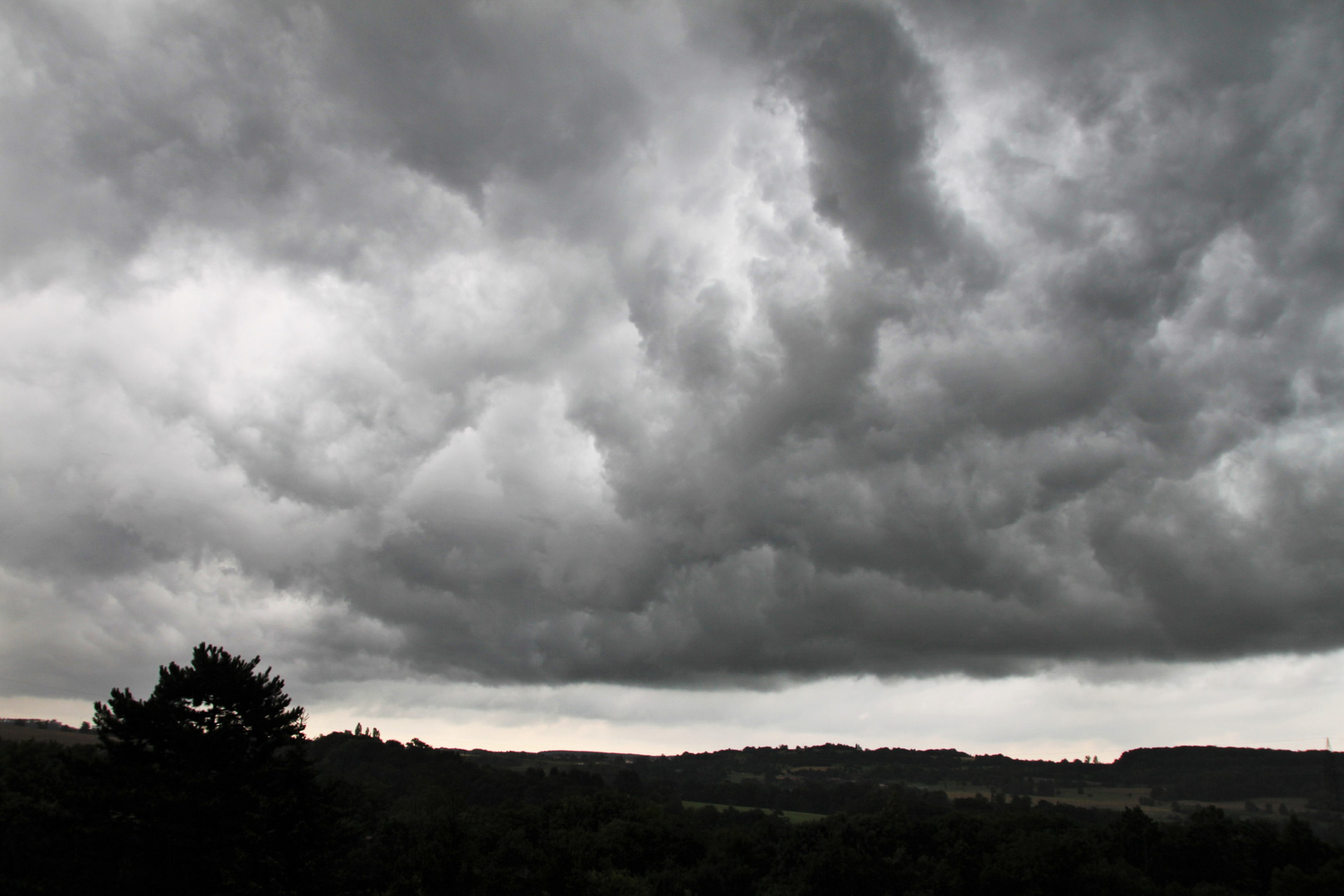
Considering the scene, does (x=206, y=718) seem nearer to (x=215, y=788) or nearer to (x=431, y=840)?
(x=215, y=788)

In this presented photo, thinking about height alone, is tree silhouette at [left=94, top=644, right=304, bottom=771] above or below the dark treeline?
above

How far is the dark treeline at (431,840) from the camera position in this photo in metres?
50.8

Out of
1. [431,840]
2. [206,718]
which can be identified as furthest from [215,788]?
[431,840]

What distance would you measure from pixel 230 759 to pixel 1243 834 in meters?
118

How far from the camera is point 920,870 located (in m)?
99.1

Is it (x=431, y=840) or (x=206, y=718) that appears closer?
(x=206, y=718)

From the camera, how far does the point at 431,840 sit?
91.1 meters

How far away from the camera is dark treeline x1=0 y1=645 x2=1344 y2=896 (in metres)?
50.8

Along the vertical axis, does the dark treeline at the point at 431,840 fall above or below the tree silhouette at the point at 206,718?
below

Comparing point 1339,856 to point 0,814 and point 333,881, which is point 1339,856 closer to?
point 333,881

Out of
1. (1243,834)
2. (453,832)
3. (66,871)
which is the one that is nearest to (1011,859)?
(1243,834)

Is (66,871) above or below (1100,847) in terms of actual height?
above

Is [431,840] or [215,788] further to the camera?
[431,840]

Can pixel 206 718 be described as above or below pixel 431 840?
above
